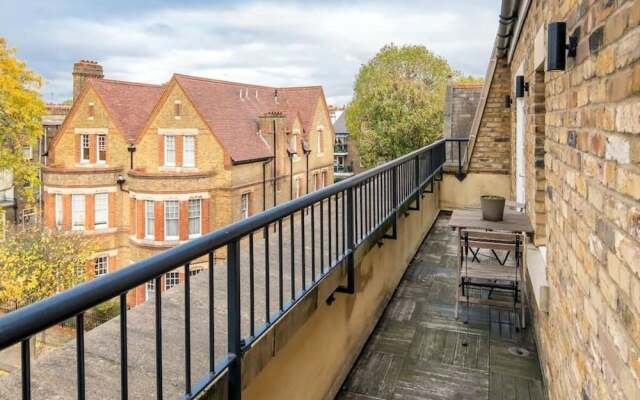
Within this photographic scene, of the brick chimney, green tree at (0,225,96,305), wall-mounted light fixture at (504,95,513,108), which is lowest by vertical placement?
green tree at (0,225,96,305)

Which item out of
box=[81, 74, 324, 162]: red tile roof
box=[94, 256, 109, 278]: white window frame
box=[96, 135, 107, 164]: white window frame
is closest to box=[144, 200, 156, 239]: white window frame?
box=[94, 256, 109, 278]: white window frame

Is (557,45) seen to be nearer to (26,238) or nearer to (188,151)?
(26,238)

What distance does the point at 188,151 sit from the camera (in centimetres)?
1956

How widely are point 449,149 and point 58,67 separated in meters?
40.9

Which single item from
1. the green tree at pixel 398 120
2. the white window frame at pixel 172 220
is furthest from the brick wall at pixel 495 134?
the green tree at pixel 398 120

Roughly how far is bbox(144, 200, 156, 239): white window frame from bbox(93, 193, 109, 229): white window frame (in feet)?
8.71

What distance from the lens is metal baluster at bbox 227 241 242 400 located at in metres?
1.80

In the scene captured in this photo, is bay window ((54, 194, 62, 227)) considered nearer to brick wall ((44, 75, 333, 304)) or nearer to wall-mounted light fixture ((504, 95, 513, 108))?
brick wall ((44, 75, 333, 304))

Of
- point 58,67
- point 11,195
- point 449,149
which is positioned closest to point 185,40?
point 58,67

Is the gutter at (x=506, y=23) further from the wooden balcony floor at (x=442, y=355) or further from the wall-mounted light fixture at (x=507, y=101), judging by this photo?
the wooden balcony floor at (x=442, y=355)

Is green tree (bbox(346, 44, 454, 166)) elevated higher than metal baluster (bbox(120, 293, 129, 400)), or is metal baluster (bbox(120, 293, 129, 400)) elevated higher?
green tree (bbox(346, 44, 454, 166))

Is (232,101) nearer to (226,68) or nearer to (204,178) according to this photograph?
(204,178)

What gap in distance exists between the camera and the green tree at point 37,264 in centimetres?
1421

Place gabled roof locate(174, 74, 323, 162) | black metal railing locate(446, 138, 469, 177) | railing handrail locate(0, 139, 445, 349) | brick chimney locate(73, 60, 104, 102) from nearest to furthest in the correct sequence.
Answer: railing handrail locate(0, 139, 445, 349), black metal railing locate(446, 138, 469, 177), gabled roof locate(174, 74, 323, 162), brick chimney locate(73, 60, 104, 102)
